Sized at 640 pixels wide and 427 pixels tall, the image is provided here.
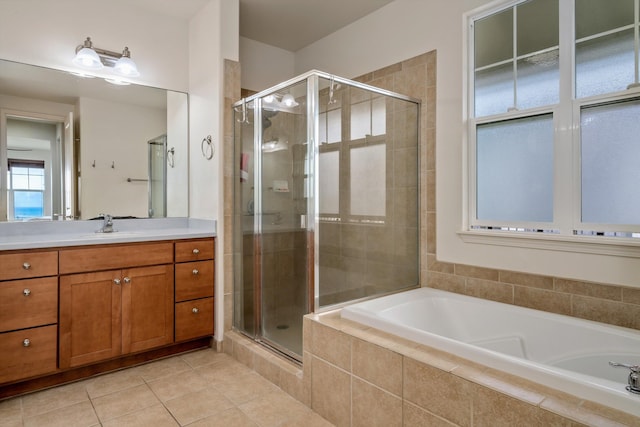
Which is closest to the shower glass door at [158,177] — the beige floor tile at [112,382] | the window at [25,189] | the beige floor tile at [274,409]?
the window at [25,189]

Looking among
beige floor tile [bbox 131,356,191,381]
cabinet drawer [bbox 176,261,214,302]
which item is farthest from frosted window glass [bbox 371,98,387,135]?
beige floor tile [bbox 131,356,191,381]

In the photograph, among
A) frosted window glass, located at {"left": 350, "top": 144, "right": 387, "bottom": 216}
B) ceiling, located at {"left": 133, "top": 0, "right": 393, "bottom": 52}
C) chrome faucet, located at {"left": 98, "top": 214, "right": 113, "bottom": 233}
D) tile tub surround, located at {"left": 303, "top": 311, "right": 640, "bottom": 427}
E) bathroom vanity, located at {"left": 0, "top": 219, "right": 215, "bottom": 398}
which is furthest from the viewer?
ceiling, located at {"left": 133, "top": 0, "right": 393, "bottom": 52}

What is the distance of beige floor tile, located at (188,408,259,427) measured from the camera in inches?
71.4

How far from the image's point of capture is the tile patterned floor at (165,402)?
6.05 feet

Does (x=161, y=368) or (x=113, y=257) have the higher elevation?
(x=113, y=257)

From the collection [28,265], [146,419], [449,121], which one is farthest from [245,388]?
[449,121]

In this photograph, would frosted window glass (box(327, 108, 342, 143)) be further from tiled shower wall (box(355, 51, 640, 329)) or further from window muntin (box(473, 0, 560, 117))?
window muntin (box(473, 0, 560, 117))

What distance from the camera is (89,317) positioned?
7.34ft

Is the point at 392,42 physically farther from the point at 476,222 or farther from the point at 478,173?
the point at 476,222

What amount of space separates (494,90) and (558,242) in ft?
3.34

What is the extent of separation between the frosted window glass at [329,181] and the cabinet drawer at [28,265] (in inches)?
63.2

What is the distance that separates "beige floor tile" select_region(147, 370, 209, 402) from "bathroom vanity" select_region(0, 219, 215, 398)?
292 millimetres

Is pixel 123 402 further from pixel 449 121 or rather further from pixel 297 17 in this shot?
pixel 297 17

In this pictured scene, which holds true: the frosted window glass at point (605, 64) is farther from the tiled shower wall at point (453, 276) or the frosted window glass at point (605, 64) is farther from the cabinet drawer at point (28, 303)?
the cabinet drawer at point (28, 303)
